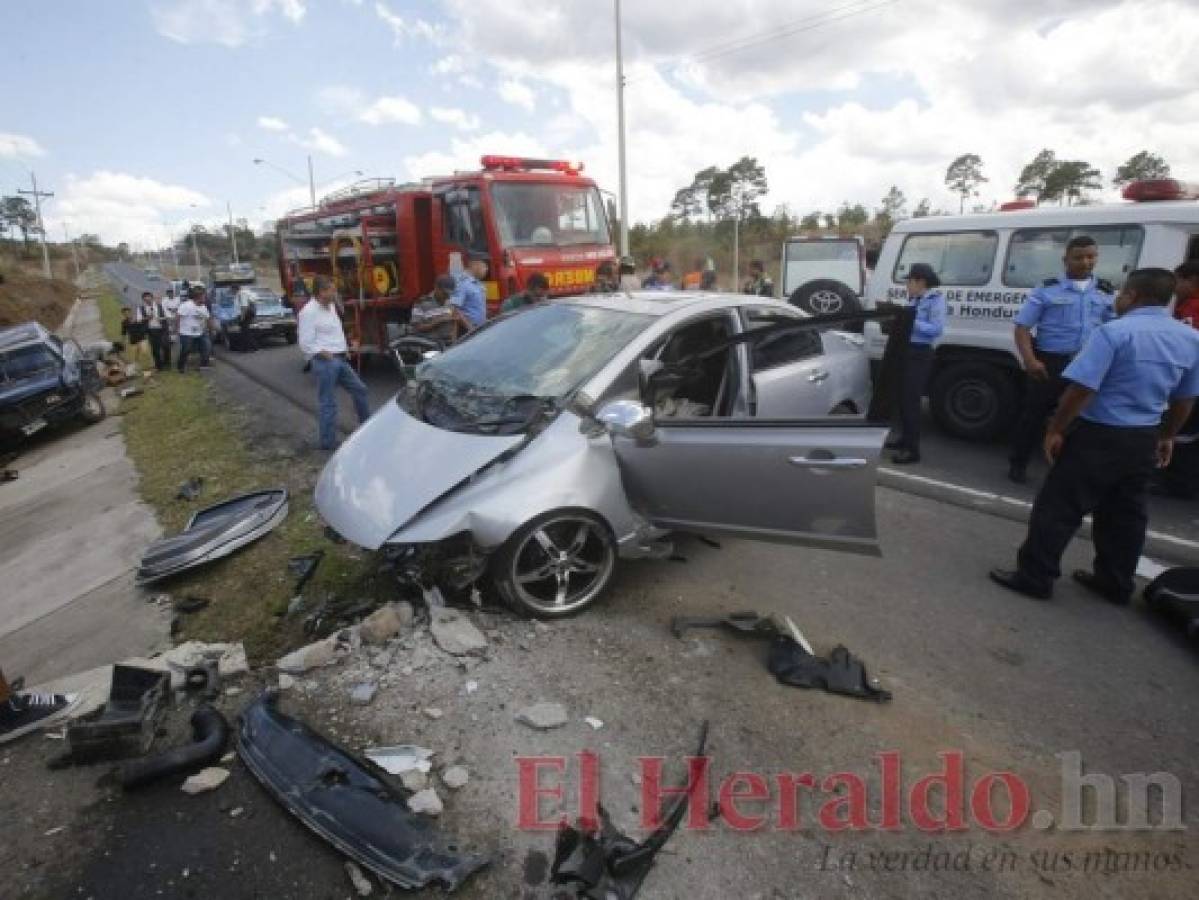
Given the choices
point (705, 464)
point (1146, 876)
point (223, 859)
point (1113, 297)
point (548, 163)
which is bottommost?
point (1146, 876)

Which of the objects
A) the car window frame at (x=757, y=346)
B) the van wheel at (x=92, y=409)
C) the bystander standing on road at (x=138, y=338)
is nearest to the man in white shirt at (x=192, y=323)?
the bystander standing on road at (x=138, y=338)

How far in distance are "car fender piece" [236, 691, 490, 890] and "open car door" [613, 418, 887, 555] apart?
169 cm

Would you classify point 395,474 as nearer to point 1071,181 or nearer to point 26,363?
point 26,363

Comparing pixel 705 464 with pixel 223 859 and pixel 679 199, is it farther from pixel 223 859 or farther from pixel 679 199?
pixel 679 199

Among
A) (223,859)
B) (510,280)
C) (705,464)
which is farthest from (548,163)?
(223,859)

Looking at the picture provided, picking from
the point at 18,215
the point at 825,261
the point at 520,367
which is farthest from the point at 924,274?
the point at 18,215

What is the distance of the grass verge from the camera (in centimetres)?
377

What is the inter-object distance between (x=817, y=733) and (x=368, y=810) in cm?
167

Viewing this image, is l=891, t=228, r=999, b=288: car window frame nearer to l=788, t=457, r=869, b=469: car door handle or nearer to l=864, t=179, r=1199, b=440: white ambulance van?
l=864, t=179, r=1199, b=440: white ambulance van

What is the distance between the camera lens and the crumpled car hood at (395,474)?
308 centimetres

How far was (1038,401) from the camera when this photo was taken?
5.15 meters

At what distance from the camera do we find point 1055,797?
94.0 inches

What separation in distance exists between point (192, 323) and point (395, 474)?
39.2 feet

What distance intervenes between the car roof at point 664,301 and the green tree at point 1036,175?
3130 cm
